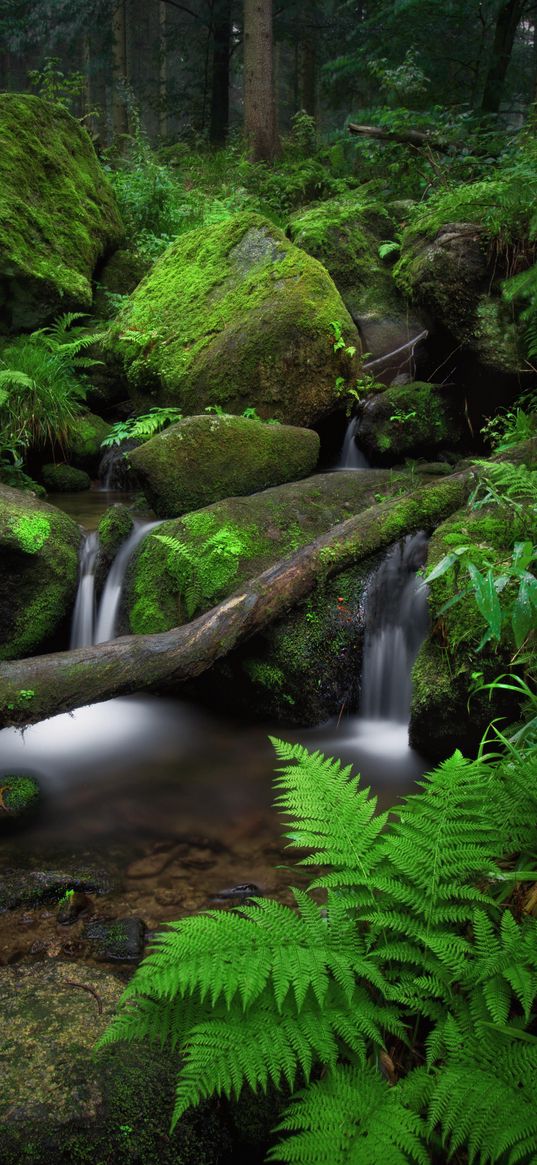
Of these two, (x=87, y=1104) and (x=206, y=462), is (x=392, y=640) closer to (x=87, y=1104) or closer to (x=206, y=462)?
(x=206, y=462)

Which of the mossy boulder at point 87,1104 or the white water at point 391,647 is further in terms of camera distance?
the white water at point 391,647

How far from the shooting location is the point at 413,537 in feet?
18.1

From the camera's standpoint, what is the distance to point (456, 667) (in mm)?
4293

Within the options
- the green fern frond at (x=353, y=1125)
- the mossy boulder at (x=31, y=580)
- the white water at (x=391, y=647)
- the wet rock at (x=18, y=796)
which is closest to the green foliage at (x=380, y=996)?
the green fern frond at (x=353, y=1125)

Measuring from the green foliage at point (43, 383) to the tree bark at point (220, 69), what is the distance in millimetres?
11696

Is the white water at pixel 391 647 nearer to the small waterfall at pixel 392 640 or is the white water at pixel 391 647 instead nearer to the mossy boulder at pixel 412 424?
the small waterfall at pixel 392 640

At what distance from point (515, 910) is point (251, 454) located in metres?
5.26

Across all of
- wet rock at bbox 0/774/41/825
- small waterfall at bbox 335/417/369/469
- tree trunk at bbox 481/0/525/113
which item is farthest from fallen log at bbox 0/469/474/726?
tree trunk at bbox 481/0/525/113

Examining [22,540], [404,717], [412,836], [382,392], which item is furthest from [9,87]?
[412,836]

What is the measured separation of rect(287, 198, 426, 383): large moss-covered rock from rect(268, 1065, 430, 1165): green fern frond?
8.90 meters

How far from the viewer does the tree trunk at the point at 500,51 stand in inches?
430

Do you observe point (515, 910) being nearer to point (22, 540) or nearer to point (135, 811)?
point (135, 811)

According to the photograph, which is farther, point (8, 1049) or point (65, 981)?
point (65, 981)

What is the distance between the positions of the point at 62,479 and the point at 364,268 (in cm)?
553
